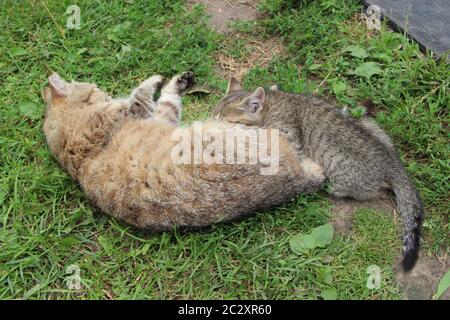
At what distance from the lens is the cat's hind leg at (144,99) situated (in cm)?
469

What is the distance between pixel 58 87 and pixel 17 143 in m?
0.72

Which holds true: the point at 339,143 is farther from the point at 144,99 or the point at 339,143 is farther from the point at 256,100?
the point at 144,99

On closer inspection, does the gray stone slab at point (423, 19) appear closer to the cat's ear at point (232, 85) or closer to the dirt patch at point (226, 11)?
the dirt patch at point (226, 11)

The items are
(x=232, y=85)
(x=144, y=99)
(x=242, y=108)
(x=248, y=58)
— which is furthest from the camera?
(x=248, y=58)

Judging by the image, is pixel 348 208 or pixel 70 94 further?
pixel 70 94

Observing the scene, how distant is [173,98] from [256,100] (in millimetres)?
908

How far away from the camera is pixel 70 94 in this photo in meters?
4.54

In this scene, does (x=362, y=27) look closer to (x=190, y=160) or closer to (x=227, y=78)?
(x=227, y=78)

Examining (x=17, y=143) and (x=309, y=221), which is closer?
(x=309, y=221)

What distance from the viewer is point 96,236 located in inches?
164

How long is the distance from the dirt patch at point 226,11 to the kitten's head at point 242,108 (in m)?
→ 1.28

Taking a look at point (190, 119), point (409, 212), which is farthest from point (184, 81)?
point (409, 212)

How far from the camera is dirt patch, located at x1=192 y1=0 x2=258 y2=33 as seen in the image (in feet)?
18.5
